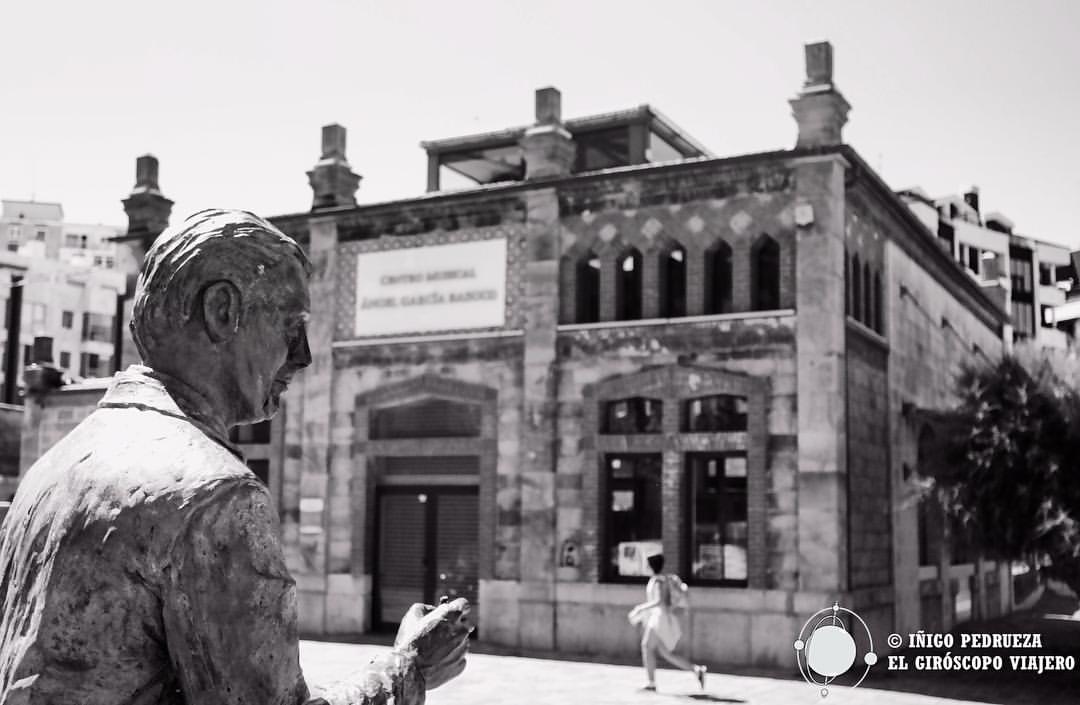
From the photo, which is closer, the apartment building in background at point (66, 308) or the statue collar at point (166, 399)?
the statue collar at point (166, 399)

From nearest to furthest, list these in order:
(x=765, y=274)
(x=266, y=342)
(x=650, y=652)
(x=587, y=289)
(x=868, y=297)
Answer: (x=266, y=342), (x=650, y=652), (x=765, y=274), (x=587, y=289), (x=868, y=297)

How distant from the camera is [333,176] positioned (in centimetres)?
2236

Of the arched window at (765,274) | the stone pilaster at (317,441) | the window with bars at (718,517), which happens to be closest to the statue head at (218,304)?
the window with bars at (718,517)

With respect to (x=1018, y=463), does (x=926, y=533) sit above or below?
below

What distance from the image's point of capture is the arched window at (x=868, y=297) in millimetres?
19719

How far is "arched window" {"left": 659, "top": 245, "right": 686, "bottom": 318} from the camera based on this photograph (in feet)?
62.1

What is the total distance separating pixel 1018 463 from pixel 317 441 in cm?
1205

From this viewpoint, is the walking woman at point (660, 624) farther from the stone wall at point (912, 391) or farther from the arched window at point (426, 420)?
the arched window at point (426, 420)

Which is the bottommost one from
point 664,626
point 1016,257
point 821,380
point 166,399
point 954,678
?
point 954,678

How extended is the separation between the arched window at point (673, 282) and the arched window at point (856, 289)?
2.80m

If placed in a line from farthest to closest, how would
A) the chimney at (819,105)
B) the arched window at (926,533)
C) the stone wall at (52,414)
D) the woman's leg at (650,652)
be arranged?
the stone wall at (52,414)
the arched window at (926,533)
the chimney at (819,105)
the woman's leg at (650,652)

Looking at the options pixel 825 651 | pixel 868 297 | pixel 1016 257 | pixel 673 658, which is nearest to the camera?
pixel 673 658

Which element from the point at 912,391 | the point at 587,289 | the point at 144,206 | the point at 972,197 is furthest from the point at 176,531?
the point at 972,197

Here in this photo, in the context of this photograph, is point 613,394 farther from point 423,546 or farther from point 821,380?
point 423,546
